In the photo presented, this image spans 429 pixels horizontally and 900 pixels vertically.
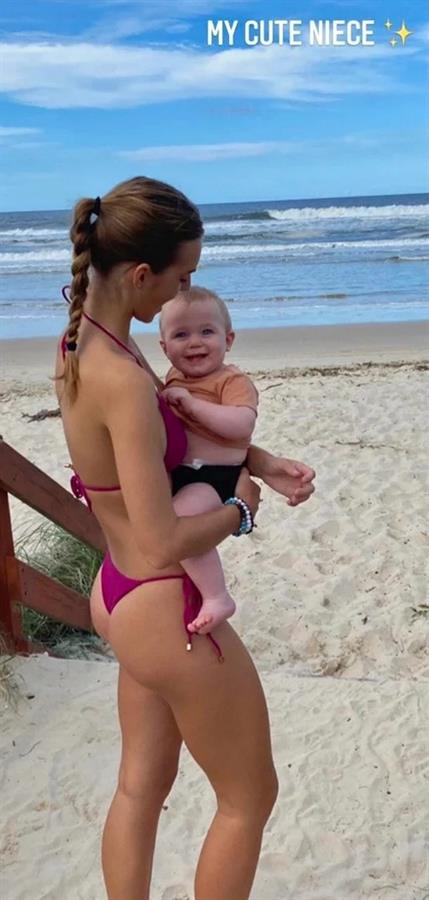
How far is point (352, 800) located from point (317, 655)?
4.08ft

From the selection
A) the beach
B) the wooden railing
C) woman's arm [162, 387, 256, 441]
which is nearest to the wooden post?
the wooden railing

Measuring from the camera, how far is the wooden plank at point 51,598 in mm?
3477

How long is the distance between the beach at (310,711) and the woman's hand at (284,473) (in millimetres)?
1361

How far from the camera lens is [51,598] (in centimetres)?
372

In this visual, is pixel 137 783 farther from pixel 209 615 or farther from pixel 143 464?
pixel 143 464

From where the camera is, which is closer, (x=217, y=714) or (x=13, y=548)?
(x=217, y=714)

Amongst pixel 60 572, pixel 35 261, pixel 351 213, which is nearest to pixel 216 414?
pixel 60 572

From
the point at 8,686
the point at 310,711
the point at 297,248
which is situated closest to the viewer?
the point at 8,686

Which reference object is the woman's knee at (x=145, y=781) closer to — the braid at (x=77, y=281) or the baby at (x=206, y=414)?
the baby at (x=206, y=414)

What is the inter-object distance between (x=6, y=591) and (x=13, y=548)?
6.5 inches

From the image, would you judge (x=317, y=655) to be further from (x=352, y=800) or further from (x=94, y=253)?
(x=94, y=253)

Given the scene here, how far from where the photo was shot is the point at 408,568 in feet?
16.3

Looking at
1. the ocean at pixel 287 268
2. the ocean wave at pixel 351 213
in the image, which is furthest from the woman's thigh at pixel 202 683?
the ocean wave at pixel 351 213

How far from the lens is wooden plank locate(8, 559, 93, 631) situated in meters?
3.48
